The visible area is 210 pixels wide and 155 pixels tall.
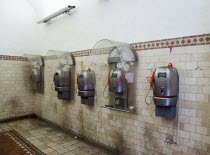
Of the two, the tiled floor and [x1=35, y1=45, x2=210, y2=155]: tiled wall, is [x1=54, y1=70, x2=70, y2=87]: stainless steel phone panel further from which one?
the tiled floor

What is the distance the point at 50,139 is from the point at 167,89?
2921 mm

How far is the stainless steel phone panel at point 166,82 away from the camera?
218 cm

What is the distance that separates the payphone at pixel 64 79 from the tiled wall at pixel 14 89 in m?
2.02

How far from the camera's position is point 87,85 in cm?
339

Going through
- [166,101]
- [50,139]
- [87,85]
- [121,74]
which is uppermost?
[121,74]

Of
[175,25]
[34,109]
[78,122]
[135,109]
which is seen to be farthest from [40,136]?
[175,25]

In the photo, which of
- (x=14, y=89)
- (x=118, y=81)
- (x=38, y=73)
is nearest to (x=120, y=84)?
(x=118, y=81)

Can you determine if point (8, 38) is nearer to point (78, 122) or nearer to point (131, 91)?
point (78, 122)

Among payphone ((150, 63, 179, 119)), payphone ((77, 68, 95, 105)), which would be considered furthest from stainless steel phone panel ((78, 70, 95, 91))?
payphone ((150, 63, 179, 119))

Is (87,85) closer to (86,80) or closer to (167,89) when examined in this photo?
(86,80)

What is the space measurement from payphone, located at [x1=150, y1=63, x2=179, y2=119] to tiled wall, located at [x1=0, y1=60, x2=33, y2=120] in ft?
15.0

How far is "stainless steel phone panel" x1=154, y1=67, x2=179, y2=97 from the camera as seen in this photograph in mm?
2184

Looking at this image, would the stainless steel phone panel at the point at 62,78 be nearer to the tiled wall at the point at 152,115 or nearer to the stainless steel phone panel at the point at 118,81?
the tiled wall at the point at 152,115

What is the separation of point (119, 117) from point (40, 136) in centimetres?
214
